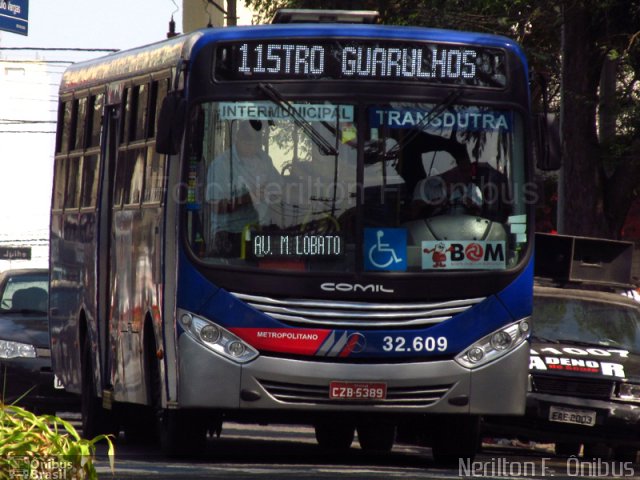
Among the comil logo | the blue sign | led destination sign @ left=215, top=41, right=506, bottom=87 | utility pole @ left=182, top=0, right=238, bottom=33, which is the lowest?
the comil logo

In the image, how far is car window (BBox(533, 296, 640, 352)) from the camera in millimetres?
15906

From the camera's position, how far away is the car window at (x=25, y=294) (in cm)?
1858

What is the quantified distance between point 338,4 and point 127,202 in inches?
480

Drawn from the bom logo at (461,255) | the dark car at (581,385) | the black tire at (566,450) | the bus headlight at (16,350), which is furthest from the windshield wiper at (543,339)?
the bus headlight at (16,350)

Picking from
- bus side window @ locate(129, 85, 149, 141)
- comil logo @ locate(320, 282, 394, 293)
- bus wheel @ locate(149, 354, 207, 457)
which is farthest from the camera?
bus side window @ locate(129, 85, 149, 141)

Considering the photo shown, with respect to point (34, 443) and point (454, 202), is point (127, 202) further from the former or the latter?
point (34, 443)

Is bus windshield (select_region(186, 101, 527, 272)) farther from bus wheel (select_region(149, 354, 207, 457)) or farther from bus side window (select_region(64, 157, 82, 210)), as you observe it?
bus side window (select_region(64, 157, 82, 210))

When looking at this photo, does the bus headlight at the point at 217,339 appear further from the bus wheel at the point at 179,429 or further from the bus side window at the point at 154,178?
the bus side window at the point at 154,178

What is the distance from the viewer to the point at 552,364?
15.0 metres

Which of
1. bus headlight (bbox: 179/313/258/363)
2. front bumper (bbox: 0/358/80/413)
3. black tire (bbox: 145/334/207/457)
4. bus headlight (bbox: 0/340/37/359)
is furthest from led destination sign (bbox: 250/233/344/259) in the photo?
bus headlight (bbox: 0/340/37/359)

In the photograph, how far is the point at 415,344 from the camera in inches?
455

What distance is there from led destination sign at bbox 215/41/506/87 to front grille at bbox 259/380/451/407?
2.12 m

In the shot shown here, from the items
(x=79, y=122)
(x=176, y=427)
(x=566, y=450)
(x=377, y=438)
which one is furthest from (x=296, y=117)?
(x=566, y=450)

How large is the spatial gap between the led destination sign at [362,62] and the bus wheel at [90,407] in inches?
158
